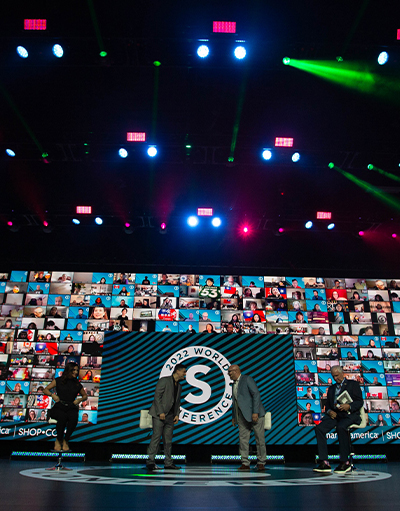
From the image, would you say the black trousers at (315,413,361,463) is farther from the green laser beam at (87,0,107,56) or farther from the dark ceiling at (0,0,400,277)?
the green laser beam at (87,0,107,56)

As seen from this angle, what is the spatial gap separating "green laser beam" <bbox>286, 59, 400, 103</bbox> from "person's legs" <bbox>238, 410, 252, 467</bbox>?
16.2 ft

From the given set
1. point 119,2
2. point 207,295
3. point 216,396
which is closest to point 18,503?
point 216,396

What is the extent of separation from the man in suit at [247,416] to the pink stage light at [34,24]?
5167 mm

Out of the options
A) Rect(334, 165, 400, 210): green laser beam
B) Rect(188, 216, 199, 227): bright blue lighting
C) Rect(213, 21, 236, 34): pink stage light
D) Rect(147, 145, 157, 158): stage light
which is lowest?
Rect(188, 216, 199, 227): bright blue lighting

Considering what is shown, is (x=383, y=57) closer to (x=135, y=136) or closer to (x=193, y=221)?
(x=135, y=136)

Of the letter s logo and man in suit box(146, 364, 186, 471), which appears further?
the letter s logo

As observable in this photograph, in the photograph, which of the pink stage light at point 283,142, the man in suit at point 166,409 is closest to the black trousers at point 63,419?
the man in suit at point 166,409

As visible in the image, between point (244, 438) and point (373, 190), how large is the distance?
19.9 ft

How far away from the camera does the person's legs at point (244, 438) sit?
4777 mm

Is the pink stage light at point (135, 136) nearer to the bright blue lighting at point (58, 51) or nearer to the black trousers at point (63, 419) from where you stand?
the bright blue lighting at point (58, 51)

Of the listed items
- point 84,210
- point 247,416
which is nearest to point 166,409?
point 247,416

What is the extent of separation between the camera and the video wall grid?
936 centimetres

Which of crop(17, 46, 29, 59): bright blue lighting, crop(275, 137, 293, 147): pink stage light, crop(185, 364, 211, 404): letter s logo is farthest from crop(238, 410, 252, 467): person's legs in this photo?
crop(17, 46, 29, 59): bright blue lighting

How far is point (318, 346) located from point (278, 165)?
4.33 meters
